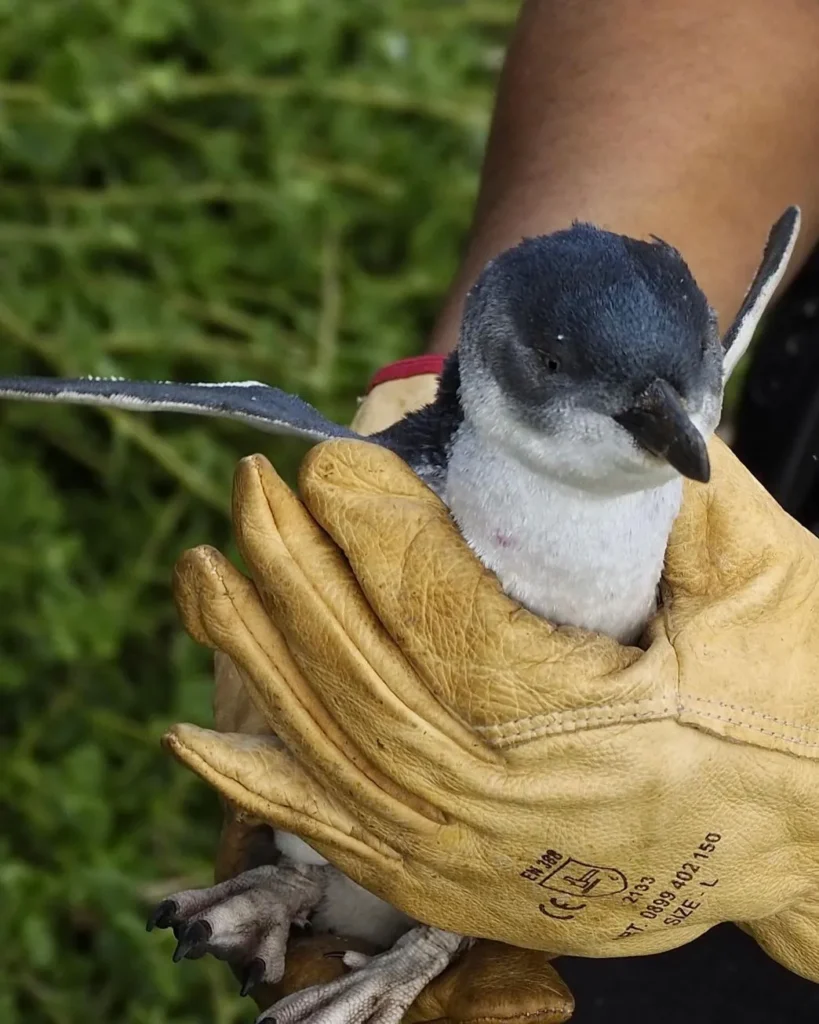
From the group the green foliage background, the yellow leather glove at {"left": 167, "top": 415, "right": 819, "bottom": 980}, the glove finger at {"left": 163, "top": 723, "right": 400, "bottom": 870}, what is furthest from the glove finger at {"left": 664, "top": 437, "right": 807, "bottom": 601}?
the green foliage background

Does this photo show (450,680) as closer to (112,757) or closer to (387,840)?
(387,840)

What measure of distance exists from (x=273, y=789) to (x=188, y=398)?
0.24 metres

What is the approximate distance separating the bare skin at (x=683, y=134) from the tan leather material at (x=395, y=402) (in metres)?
0.12

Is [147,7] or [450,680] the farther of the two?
[147,7]

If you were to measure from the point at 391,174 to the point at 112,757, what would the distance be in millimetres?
975

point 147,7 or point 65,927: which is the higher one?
point 147,7

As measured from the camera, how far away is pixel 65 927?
1.66 meters

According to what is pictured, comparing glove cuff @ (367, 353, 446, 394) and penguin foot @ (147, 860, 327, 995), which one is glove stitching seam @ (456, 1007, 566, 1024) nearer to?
penguin foot @ (147, 860, 327, 995)

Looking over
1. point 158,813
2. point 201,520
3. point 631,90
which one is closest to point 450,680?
point 631,90

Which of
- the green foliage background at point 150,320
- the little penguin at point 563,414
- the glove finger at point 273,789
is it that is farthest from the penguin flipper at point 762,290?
Answer: the green foliage background at point 150,320

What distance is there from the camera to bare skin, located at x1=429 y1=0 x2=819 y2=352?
116 centimetres

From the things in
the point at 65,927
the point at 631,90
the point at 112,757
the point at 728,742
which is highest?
the point at 631,90

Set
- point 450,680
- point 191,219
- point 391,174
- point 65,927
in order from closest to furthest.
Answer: point 450,680 → point 65,927 → point 191,219 → point 391,174

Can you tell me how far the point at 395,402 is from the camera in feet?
3.51
